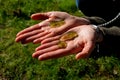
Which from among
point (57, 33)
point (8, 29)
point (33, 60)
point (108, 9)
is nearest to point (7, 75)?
point (33, 60)

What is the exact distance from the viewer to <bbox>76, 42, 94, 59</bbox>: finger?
305 cm

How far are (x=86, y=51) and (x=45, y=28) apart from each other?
0.83 m

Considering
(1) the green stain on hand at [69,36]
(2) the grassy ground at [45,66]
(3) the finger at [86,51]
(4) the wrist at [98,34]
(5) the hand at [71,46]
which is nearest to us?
(3) the finger at [86,51]

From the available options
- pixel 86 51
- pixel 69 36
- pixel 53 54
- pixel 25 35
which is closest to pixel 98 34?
pixel 69 36

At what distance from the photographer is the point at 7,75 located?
4969 mm

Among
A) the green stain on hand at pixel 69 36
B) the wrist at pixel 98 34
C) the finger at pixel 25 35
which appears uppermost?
the finger at pixel 25 35

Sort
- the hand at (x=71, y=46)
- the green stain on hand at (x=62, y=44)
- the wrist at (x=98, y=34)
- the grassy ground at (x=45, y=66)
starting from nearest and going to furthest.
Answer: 1. the hand at (x=71, y=46)
2. the green stain on hand at (x=62, y=44)
3. the wrist at (x=98, y=34)
4. the grassy ground at (x=45, y=66)

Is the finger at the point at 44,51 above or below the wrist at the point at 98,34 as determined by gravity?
above

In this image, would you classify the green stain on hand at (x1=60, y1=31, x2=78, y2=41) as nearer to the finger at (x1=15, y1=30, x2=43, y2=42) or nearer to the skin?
the skin

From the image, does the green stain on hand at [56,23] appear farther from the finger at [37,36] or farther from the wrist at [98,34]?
the wrist at [98,34]

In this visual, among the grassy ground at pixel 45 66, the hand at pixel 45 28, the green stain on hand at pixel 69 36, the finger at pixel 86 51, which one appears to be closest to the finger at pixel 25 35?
the hand at pixel 45 28

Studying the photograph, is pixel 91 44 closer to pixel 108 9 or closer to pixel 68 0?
pixel 108 9

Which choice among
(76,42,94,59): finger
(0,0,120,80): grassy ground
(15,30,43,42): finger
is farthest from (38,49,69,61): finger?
(0,0,120,80): grassy ground

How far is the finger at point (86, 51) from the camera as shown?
3.05 m
